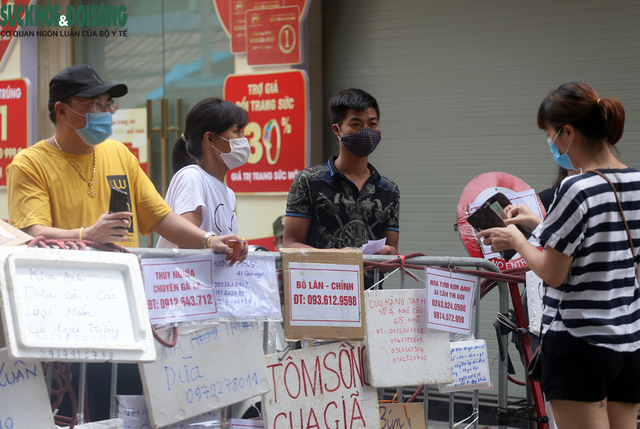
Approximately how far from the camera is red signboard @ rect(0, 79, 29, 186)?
6.95m

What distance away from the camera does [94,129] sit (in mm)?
2908

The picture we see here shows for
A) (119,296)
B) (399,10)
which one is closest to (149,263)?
(119,296)

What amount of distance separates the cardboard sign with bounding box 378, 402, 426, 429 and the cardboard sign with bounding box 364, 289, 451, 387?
156 mm

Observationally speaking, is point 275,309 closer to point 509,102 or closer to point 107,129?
point 107,129

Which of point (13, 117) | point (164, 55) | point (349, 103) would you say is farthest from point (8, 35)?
point (349, 103)

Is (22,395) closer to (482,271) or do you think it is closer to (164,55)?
(482,271)

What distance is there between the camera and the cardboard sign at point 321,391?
2.60 meters

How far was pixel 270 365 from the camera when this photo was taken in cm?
261

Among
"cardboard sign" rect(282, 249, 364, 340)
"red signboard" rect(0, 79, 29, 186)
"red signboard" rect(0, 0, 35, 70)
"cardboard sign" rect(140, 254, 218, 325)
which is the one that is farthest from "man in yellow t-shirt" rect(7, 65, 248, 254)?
"red signboard" rect(0, 0, 35, 70)

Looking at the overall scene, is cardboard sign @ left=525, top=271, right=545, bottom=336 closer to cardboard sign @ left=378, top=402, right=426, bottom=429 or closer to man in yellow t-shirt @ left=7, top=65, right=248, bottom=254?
cardboard sign @ left=378, top=402, right=426, bottom=429

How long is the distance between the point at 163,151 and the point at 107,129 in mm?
3783

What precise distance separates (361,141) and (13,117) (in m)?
5.17

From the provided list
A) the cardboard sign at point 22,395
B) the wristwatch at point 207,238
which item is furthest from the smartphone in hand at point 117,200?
the cardboard sign at point 22,395

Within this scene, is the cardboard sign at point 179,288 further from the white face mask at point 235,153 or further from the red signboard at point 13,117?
the red signboard at point 13,117
